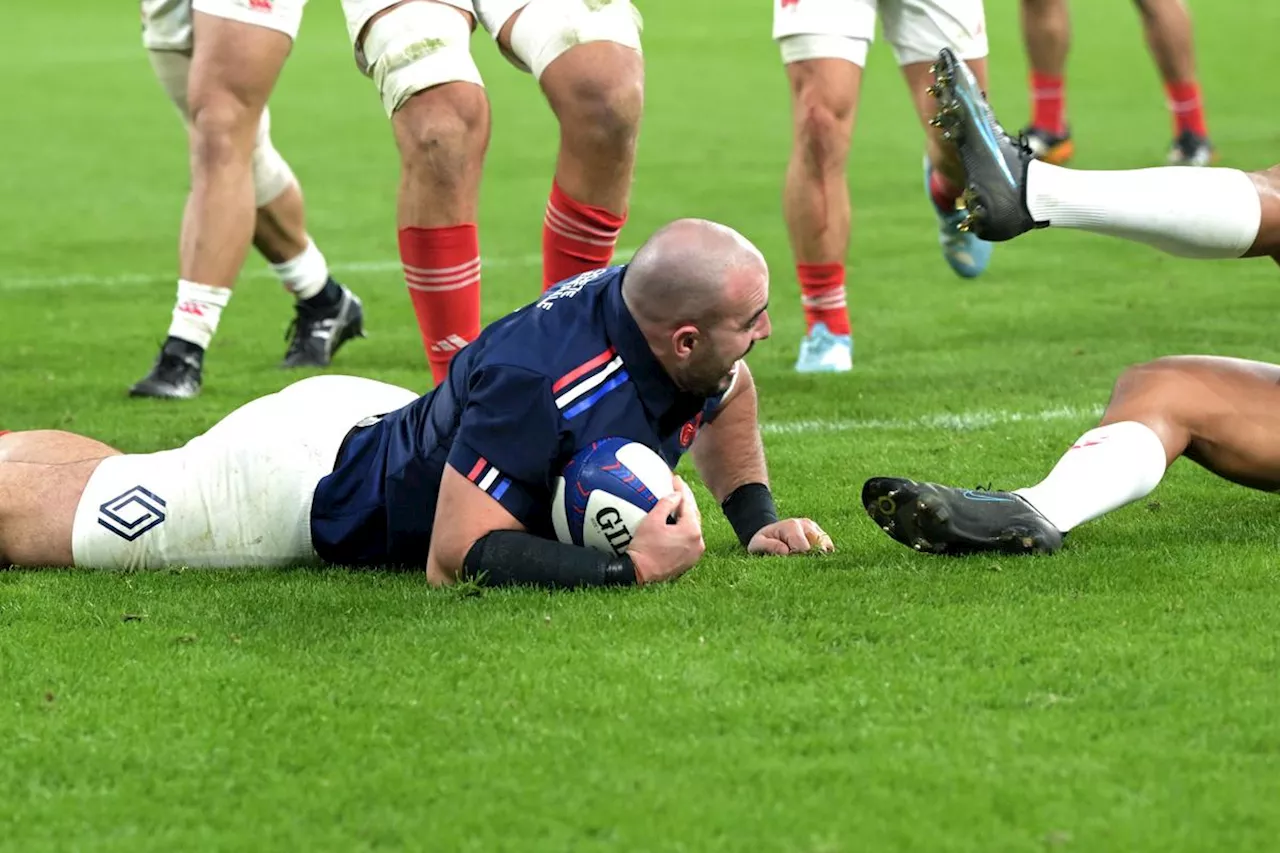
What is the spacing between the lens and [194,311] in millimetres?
6262

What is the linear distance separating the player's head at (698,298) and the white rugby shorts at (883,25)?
2788 mm

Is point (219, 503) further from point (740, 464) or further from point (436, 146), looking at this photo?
point (436, 146)

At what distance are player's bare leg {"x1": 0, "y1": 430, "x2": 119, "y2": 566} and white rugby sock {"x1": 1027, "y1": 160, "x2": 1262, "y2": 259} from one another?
2.03 metres

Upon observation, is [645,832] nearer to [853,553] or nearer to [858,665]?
[858,665]

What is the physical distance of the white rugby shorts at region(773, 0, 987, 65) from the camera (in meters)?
6.40

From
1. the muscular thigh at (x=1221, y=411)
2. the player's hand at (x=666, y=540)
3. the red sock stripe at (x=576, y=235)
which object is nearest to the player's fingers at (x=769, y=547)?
the player's hand at (x=666, y=540)

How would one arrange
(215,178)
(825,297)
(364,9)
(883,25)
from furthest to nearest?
1. (883,25)
2. (825,297)
3. (215,178)
4. (364,9)

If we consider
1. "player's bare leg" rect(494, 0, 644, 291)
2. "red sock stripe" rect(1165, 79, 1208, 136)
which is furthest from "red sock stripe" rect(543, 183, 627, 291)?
"red sock stripe" rect(1165, 79, 1208, 136)

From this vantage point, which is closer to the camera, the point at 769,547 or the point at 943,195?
the point at 769,547

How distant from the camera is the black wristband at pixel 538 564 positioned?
12.0 feet

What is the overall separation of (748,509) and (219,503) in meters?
1.07

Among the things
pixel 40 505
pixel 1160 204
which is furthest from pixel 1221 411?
pixel 40 505

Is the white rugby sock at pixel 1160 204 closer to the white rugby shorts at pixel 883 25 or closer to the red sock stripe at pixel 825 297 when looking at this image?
the white rugby shorts at pixel 883 25

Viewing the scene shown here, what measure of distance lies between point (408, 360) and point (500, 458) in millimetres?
3341
